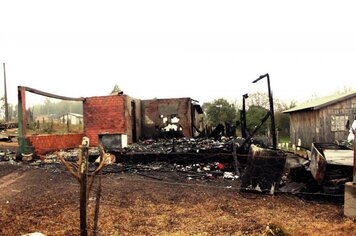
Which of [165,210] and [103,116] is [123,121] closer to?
[103,116]

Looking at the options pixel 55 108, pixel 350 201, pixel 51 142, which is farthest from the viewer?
pixel 55 108

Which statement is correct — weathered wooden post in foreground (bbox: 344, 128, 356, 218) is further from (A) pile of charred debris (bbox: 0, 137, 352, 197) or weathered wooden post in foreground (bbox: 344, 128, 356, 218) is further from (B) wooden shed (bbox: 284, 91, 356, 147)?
(B) wooden shed (bbox: 284, 91, 356, 147)

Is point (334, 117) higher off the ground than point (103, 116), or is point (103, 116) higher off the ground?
point (103, 116)

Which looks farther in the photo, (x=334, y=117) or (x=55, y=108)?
(x=55, y=108)

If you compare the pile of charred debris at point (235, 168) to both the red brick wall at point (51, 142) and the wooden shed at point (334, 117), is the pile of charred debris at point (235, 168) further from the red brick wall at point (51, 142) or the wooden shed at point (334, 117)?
the wooden shed at point (334, 117)

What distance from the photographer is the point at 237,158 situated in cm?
1056

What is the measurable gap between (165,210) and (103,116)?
1174cm

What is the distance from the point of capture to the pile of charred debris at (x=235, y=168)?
6895 millimetres

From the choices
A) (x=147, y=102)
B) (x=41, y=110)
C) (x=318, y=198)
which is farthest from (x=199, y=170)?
(x=41, y=110)

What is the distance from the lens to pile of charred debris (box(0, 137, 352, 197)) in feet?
22.6

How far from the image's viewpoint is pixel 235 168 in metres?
9.75

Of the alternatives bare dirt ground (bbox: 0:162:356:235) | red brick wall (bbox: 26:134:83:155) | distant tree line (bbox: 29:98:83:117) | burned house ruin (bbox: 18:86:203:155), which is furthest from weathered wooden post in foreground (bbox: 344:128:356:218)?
distant tree line (bbox: 29:98:83:117)

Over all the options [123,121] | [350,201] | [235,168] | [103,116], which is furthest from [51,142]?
[350,201]

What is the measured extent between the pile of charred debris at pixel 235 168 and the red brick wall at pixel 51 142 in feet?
1.41
